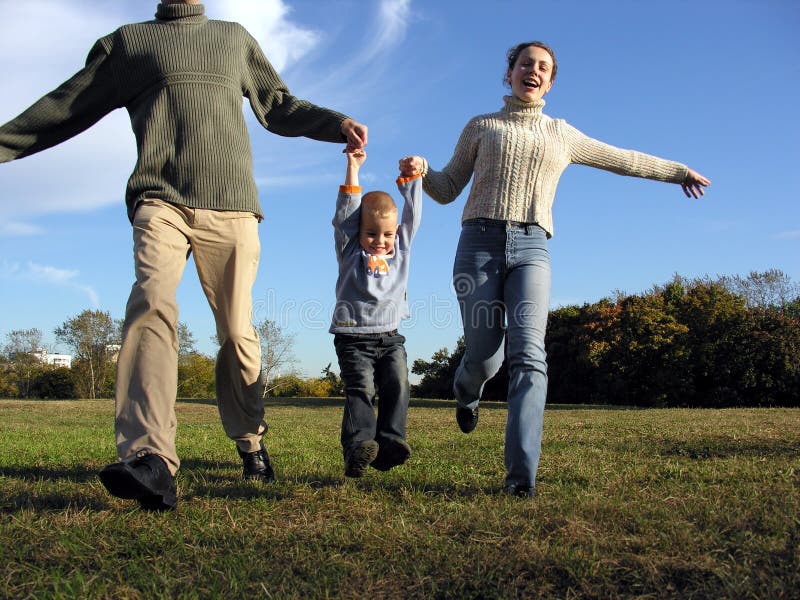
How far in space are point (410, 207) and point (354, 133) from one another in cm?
59

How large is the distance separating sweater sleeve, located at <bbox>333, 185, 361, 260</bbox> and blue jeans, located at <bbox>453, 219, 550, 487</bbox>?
0.68 m

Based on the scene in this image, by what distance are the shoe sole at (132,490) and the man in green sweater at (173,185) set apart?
10cm

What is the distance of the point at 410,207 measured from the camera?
4594 mm

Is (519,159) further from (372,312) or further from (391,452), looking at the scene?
(391,452)

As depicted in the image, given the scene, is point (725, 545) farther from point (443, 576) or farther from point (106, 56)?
point (106, 56)

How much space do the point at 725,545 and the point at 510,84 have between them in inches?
124

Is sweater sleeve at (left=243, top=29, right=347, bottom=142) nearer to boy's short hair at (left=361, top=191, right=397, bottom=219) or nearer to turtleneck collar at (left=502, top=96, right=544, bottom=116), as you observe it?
boy's short hair at (left=361, top=191, right=397, bottom=219)

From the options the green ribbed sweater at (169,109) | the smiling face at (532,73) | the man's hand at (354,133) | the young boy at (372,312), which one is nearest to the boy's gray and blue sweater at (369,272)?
the young boy at (372,312)

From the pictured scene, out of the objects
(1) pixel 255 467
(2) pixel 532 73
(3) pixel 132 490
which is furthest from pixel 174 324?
(2) pixel 532 73

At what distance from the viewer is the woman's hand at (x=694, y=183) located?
4.95 meters

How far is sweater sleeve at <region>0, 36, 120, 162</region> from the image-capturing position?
13.3 feet

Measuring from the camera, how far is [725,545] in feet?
9.09

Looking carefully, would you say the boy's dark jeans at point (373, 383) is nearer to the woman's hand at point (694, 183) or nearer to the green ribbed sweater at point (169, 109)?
the green ribbed sweater at point (169, 109)

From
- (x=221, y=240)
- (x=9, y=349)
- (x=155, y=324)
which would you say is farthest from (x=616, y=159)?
(x=9, y=349)
